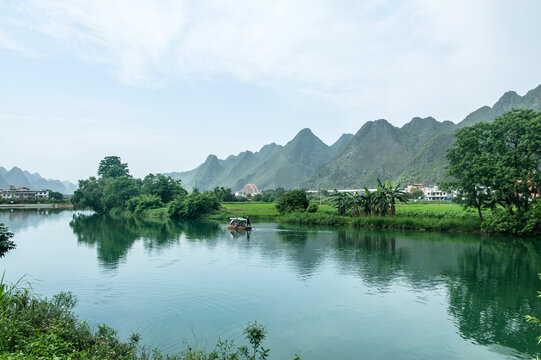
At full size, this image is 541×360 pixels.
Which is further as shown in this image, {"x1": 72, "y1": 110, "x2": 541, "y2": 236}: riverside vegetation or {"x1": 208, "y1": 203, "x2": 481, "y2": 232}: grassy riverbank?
{"x1": 208, "y1": 203, "x2": 481, "y2": 232}: grassy riverbank

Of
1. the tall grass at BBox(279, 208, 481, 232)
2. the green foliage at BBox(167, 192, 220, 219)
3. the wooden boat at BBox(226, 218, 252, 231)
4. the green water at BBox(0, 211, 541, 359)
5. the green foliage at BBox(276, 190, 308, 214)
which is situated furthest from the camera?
the green foliage at BBox(167, 192, 220, 219)

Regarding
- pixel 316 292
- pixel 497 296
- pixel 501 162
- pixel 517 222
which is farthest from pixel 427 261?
pixel 501 162

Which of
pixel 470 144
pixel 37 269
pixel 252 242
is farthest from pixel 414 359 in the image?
pixel 470 144

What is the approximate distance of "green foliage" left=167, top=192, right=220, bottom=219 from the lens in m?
69.1

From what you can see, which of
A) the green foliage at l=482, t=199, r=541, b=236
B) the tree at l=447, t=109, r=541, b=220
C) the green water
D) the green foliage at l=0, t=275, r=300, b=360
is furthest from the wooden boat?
the green foliage at l=0, t=275, r=300, b=360

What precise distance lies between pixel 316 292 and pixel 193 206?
175ft

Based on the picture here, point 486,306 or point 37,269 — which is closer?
point 486,306

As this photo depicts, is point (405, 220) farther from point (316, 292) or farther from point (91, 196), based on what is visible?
point (91, 196)

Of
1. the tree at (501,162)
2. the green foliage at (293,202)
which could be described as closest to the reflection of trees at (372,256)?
the tree at (501,162)

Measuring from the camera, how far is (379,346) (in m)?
12.0

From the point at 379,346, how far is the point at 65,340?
9.45m

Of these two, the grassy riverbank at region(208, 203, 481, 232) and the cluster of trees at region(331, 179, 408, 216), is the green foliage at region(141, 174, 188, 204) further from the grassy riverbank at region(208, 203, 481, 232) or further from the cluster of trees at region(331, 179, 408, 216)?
the cluster of trees at region(331, 179, 408, 216)

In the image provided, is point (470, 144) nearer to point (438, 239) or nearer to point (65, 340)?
point (438, 239)

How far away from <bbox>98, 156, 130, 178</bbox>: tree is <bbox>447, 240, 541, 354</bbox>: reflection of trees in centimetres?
10427
